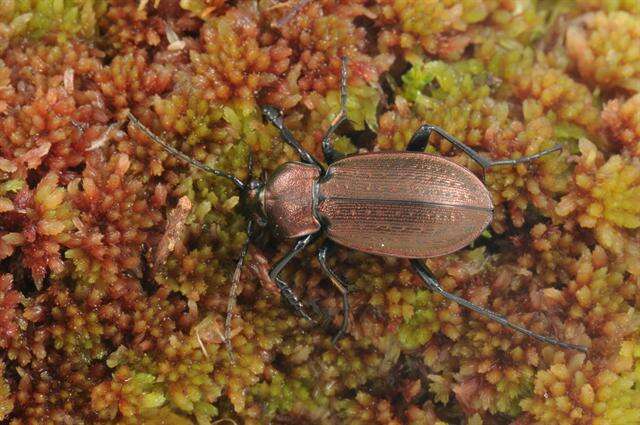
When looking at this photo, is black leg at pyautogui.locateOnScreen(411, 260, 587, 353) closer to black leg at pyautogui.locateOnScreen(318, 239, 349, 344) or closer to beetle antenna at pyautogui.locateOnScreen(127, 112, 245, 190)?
black leg at pyautogui.locateOnScreen(318, 239, 349, 344)

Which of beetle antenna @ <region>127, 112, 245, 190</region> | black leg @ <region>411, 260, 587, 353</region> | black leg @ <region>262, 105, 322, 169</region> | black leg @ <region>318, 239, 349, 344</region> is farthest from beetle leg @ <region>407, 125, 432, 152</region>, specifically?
beetle antenna @ <region>127, 112, 245, 190</region>

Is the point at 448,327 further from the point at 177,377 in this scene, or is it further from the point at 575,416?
the point at 177,377

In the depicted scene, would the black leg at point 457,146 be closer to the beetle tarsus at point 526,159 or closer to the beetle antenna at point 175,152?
the beetle tarsus at point 526,159

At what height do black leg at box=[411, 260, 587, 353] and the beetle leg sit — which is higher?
the beetle leg

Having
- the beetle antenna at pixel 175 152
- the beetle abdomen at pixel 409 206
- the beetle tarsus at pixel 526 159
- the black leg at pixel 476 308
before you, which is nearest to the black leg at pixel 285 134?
the beetle abdomen at pixel 409 206

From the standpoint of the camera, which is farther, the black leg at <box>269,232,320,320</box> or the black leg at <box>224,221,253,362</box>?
the black leg at <box>269,232,320,320</box>

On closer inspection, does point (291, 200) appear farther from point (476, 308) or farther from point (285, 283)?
point (476, 308)
